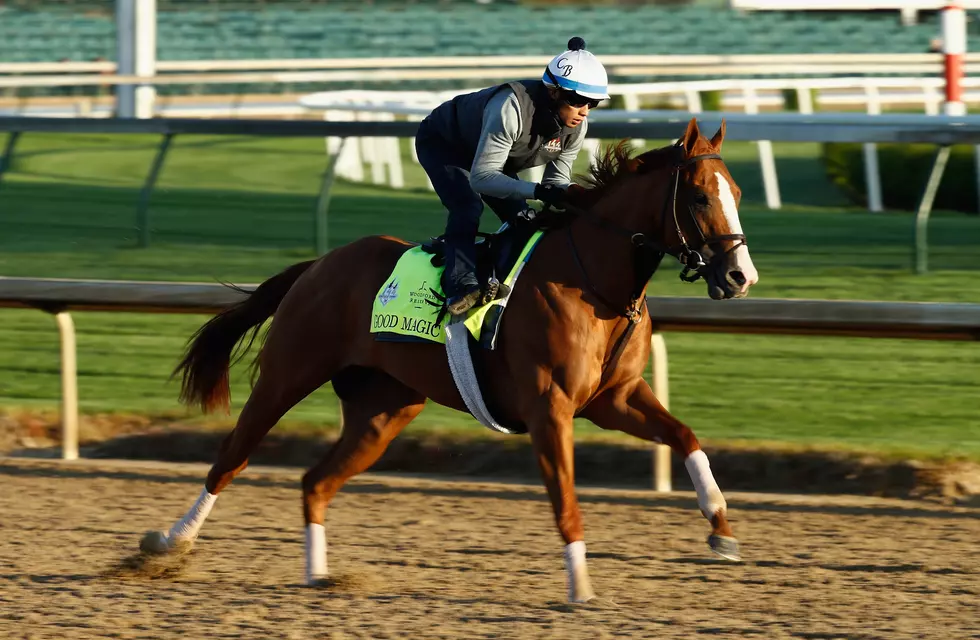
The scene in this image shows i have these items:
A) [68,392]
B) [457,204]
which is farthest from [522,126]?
[68,392]

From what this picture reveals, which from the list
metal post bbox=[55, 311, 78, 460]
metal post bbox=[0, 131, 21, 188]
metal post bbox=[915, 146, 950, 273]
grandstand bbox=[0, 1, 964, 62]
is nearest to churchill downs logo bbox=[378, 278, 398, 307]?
metal post bbox=[55, 311, 78, 460]

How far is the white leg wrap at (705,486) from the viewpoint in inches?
181

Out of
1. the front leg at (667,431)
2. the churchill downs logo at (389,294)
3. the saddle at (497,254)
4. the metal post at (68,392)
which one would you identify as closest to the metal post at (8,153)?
the metal post at (68,392)

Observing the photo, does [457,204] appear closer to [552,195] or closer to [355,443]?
[552,195]

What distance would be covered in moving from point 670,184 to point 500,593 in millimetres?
1317

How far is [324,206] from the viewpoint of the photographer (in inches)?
318

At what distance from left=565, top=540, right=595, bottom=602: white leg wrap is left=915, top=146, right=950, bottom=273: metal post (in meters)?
3.34

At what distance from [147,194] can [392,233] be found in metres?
1.55

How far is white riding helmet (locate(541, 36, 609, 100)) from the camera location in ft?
14.4

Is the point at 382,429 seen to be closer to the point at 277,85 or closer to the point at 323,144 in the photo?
the point at 323,144

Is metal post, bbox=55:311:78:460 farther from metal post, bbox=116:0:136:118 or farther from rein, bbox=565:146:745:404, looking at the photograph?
metal post, bbox=116:0:136:118

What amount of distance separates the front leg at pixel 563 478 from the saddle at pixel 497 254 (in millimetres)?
399

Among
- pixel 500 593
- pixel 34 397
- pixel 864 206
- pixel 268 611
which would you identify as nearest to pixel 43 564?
pixel 268 611

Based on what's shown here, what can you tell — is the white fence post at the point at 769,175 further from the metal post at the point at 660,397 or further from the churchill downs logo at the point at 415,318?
the churchill downs logo at the point at 415,318
